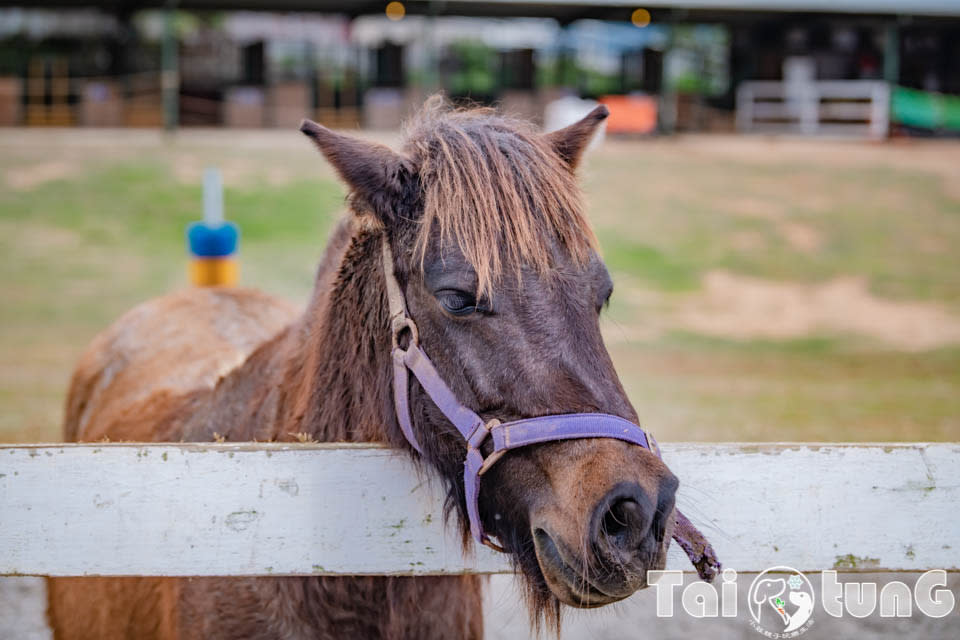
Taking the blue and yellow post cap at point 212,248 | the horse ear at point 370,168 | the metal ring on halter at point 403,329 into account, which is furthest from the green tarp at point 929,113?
the metal ring on halter at point 403,329

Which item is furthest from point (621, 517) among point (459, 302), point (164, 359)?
point (164, 359)

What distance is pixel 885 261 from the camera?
672 inches

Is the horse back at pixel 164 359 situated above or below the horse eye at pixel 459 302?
below

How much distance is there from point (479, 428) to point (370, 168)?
2.36ft

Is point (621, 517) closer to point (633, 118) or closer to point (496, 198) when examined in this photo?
point (496, 198)

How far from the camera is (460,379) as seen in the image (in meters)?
2.11

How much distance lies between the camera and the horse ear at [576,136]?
257 centimetres

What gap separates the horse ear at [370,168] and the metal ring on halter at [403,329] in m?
0.27

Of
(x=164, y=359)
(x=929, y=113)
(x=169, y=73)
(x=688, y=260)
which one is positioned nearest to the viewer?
(x=164, y=359)

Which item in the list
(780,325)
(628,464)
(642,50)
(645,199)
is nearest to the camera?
(628,464)

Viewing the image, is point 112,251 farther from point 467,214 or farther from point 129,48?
point 467,214

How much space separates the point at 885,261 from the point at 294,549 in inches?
674

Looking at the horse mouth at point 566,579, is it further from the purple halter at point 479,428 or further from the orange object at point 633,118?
the orange object at point 633,118

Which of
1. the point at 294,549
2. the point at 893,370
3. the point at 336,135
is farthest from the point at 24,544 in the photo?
the point at 893,370
